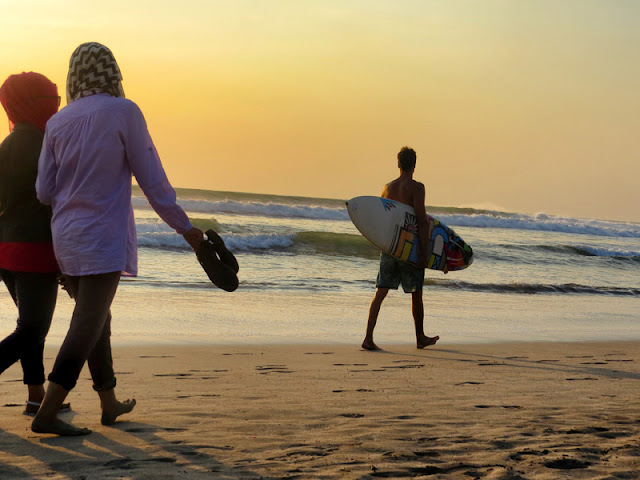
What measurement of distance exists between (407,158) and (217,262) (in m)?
3.51

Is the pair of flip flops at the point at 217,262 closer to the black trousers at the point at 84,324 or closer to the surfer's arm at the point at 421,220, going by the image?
the black trousers at the point at 84,324

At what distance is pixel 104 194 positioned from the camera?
124 inches

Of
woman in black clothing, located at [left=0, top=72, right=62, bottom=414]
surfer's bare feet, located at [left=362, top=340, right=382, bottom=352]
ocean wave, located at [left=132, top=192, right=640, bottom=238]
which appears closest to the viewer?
woman in black clothing, located at [left=0, top=72, right=62, bottom=414]

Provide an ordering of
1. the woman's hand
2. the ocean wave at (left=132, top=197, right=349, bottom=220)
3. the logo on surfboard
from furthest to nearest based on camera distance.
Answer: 1. the ocean wave at (left=132, top=197, right=349, bottom=220)
2. the logo on surfboard
3. the woman's hand

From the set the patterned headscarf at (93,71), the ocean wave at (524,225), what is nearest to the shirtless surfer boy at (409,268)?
the patterned headscarf at (93,71)

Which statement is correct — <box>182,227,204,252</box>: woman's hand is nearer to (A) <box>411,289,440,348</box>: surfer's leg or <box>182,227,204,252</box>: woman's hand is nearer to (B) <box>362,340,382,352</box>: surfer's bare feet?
(B) <box>362,340,382,352</box>: surfer's bare feet

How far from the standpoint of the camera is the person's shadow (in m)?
2.83

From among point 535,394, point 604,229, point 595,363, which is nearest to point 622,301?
point 595,363

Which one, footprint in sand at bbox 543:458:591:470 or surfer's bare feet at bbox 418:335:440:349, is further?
surfer's bare feet at bbox 418:335:440:349

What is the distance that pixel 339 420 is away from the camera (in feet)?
12.4

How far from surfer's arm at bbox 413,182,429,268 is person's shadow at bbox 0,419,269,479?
12.1 ft

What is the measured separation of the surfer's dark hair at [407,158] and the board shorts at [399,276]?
0.83 metres

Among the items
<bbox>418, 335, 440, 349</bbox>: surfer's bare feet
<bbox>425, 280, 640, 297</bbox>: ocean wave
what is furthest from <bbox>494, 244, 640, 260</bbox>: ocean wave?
<bbox>418, 335, 440, 349</bbox>: surfer's bare feet

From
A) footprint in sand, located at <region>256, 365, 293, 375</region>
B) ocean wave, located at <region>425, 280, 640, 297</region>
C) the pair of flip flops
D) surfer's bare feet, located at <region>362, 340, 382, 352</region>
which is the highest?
the pair of flip flops
